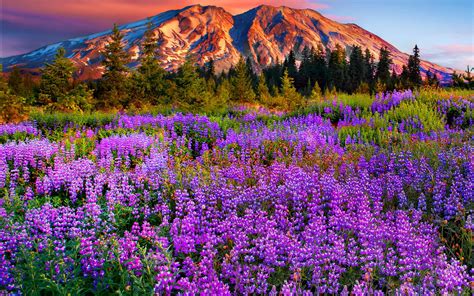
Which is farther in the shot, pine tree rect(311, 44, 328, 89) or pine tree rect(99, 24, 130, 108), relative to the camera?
pine tree rect(311, 44, 328, 89)

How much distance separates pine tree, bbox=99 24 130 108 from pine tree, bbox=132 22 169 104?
5.66 metres

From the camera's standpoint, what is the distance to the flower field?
3436 millimetres

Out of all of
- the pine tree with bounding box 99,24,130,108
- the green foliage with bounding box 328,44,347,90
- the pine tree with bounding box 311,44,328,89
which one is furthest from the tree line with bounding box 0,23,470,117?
the pine tree with bounding box 311,44,328,89

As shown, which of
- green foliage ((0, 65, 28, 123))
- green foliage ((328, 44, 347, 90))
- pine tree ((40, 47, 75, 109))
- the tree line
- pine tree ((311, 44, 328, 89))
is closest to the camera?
green foliage ((0, 65, 28, 123))

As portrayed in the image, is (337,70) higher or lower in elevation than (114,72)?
higher

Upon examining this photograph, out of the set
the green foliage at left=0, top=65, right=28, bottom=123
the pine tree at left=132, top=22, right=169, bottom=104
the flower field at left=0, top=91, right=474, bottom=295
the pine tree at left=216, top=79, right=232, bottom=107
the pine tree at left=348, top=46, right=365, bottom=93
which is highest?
the pine tree at left=348, top=46, right=365, bottom=93

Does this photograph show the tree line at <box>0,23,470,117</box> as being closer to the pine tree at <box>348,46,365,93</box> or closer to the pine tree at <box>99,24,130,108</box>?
the pine tree at <box>99,24,130,108</box>

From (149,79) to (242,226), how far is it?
35.8 metres

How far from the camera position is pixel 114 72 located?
45.1 meters

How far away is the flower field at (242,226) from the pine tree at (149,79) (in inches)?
1194

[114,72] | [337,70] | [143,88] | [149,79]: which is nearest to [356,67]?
[337,70]

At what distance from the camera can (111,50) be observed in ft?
144

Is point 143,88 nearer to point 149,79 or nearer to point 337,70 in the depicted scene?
point 149,79

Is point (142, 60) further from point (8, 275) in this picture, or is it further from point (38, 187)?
point (8, 275)
